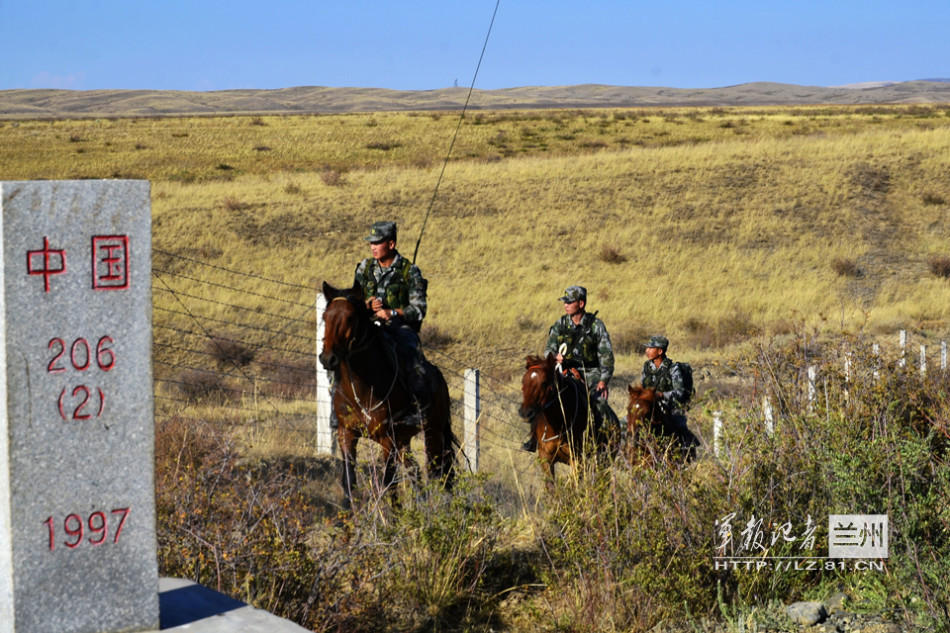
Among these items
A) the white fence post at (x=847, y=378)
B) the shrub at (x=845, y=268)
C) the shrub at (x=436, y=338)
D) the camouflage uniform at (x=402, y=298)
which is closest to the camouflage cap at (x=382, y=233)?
the camouflage uniform at (x=402, y=298)

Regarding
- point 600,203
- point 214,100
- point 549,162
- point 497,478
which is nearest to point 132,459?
point 497,478

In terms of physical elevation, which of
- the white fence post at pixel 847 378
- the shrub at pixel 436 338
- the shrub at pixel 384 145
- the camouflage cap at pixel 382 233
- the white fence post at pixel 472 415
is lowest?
the shrub at pixel 436 338

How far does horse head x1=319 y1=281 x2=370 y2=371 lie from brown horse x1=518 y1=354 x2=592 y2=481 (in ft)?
4.53

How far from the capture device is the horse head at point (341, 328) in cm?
806

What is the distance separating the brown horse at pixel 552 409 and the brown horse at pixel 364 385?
2.66 feet

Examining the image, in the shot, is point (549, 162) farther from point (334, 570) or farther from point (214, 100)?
point (214, 100)

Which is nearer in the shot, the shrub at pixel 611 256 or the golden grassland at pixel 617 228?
the golden grassland at pixel 617 228

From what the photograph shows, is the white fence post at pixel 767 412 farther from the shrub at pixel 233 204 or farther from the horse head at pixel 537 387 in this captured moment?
the shrub at pixel 233 204

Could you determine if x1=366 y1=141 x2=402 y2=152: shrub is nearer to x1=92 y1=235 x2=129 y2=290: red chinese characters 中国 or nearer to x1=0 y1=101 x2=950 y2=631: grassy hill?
x1=0 y1=101 x2=950 y2=631: grassy hill

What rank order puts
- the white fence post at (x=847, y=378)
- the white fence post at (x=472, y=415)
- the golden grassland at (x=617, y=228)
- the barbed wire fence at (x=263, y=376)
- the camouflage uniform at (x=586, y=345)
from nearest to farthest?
the white fence post at (x=847, y=378) < the camouflage uniform at (x=586, y=345) < the white fence post at (x=472, y=415) < the barbed wire fence at (x=263, y=376) < the golden grassland at (x=617, y=228)

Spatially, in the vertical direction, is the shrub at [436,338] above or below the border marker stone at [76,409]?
below

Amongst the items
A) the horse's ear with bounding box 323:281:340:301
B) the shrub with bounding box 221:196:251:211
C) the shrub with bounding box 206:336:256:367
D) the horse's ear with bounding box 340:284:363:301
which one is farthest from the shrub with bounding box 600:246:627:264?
the horse's ear with bounding box 323:281:340:301

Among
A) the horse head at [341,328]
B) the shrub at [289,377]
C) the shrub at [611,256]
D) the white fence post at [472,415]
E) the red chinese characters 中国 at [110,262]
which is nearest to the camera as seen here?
the red chinese characters 中国 at [110,262]

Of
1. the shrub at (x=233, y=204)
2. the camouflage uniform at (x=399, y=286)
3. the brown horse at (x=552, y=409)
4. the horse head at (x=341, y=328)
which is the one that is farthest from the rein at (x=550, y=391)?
the shrub at (x=233, y=204)
